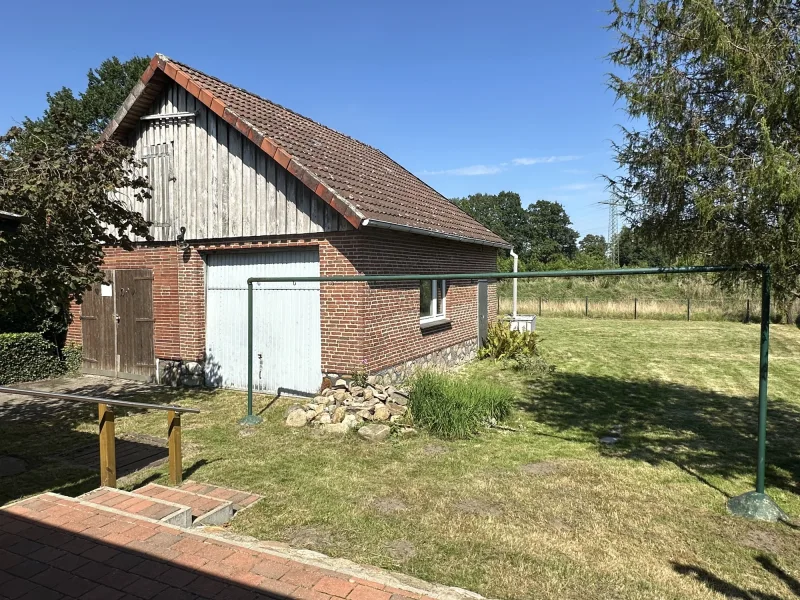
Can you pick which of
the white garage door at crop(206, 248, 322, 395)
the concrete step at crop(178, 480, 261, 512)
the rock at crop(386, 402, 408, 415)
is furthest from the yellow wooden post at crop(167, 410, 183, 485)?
the white garage door at crop(206, 248, 322, 395)

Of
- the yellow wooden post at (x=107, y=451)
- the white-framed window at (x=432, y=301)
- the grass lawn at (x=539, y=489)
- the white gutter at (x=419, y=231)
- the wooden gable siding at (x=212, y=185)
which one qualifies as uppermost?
the wooden gable siding at (x=212, y=185)

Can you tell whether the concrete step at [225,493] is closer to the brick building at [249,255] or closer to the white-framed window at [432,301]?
the brick building at [249,255]

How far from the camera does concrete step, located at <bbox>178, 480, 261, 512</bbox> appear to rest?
4977 mm

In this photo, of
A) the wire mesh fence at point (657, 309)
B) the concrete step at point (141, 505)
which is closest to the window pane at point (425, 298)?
the concrete step at point (141, 505)

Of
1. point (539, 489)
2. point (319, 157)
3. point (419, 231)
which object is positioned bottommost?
point (539, 489)

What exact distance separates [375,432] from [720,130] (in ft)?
17.9

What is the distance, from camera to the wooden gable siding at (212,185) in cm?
906

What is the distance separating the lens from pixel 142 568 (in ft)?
11.4

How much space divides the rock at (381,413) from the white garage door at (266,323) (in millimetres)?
1869

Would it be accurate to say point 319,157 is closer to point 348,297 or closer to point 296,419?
point 348,297

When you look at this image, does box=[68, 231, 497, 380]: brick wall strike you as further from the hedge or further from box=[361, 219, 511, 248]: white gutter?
the hedge

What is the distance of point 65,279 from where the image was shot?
22.8 feet

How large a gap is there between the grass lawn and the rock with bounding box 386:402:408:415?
2.37 feet

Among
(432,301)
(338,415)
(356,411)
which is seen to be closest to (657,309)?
(432,301)
